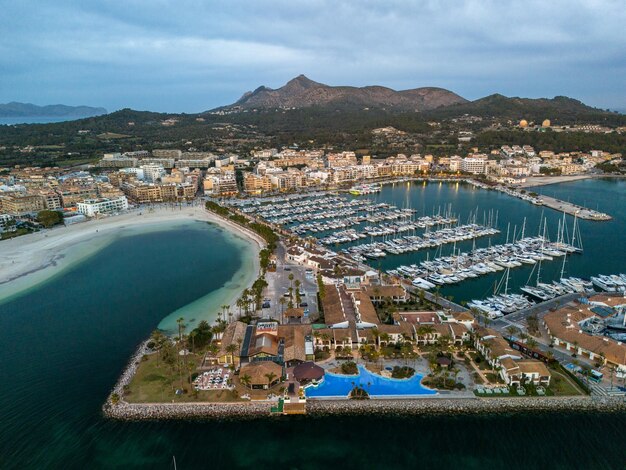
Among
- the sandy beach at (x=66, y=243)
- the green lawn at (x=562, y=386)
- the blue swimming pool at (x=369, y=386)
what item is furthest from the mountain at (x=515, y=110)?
the blue swimming pool at (x=369, y=386)

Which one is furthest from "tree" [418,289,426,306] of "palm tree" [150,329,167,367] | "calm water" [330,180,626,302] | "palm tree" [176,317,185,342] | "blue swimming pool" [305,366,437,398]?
"palm tree" [150,329,167,367]

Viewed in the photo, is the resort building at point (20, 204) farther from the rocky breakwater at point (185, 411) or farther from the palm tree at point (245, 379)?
the palm tree at point (245, 379)

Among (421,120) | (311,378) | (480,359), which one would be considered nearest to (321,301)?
(311,378)

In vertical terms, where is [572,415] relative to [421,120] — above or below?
below

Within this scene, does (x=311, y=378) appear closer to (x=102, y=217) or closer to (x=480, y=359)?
(x=480, y=359)

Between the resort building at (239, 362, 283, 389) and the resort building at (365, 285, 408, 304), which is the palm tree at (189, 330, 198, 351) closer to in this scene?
the resort building at (239, 362, 283, 389)
